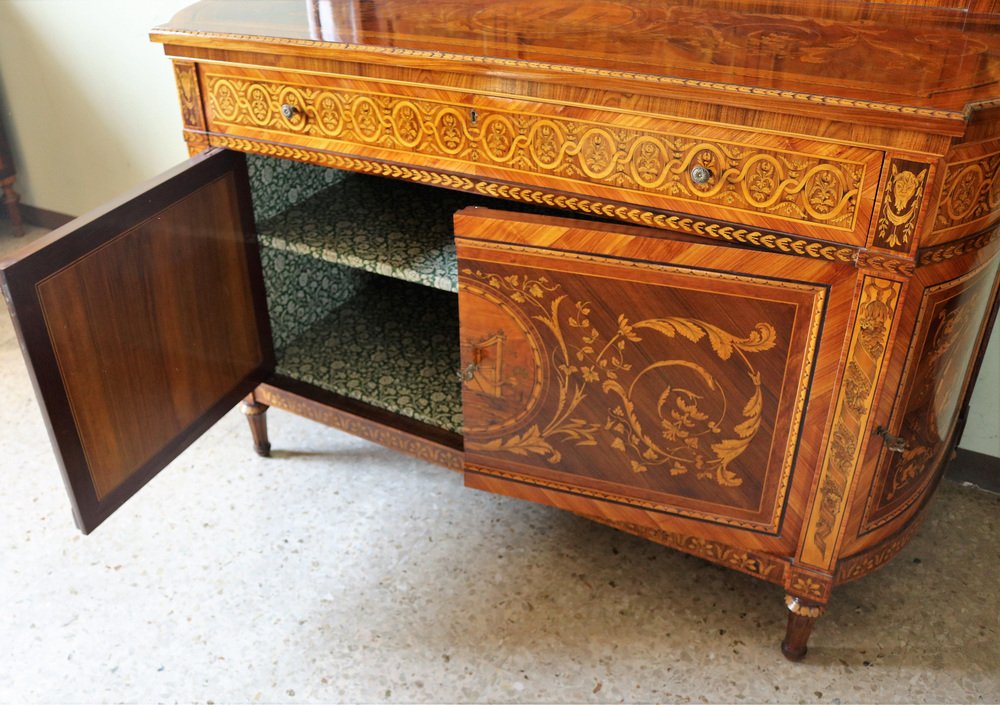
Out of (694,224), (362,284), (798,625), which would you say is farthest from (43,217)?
(798,625)

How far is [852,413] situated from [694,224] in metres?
0.28

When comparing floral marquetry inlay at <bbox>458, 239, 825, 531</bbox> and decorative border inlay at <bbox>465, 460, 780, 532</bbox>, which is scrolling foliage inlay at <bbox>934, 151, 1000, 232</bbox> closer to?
floral marquetry inlay at <bbox>458, 239, 825, 531</bbox>

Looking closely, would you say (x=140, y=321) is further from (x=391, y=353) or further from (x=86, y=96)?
(x=86, y=96)

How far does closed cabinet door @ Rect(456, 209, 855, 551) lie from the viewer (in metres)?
1.02

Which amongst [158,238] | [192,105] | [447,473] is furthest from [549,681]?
[192,105]

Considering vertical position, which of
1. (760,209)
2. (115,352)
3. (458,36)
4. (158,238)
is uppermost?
(458,36)

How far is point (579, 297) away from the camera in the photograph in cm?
108

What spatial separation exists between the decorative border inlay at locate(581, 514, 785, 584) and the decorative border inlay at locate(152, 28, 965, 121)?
0.59 meters

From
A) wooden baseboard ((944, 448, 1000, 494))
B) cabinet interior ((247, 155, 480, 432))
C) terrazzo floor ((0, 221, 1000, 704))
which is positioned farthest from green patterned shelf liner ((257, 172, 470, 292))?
wooden baseboard ((944, 448, 1000, 494))

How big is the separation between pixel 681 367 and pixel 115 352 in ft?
2.34

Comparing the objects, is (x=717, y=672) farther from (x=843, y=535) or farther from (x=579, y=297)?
(x=579, y=297)

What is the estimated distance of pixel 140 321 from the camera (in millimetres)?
1175

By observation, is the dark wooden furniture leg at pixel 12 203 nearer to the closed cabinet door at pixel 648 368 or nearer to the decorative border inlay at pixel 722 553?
the closed cabinet door at pixel 648 368

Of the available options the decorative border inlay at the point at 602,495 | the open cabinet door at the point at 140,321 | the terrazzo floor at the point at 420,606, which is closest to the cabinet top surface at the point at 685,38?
the open cabinet door at the point at 140,321
